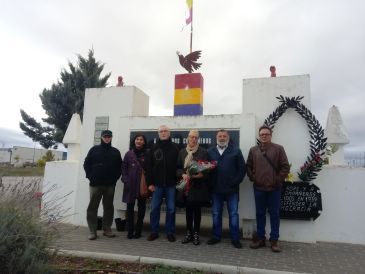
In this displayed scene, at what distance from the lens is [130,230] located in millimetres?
5738

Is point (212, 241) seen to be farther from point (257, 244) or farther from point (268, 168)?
point (268, 168)

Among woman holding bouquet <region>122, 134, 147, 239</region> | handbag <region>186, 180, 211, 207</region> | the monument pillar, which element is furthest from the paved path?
the monument pillar

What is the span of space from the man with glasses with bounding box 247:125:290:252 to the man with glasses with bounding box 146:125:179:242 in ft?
4.68

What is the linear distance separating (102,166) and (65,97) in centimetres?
2313

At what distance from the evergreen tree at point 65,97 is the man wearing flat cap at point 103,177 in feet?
70.5

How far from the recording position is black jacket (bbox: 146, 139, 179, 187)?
554cm

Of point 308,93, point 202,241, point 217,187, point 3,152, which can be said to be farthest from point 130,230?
point 3,152

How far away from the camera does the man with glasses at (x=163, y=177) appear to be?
555 cm

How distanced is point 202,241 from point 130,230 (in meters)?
1.37

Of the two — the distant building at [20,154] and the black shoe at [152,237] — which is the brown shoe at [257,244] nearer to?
the black shoe at [152,237]

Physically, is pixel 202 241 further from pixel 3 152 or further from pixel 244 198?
pixel 3 152

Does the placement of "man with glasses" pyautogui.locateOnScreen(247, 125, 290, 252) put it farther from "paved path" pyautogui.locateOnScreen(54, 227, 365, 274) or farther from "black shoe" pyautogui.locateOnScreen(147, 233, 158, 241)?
"black shoe" pyautogui.locateOnScreen(147, 233, 158, 241)

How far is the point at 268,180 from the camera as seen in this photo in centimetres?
510

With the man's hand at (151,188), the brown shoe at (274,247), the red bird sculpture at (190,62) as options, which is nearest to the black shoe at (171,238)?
the man's hand at (151,188)
